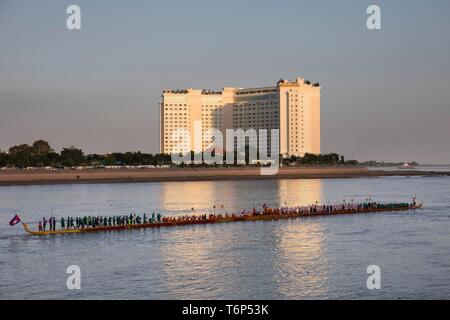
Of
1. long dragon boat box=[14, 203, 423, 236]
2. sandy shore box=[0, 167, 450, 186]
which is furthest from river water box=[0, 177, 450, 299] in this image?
sandy shore box=[0, 167, 450, 186]

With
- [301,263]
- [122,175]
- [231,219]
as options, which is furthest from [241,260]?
[122,175]

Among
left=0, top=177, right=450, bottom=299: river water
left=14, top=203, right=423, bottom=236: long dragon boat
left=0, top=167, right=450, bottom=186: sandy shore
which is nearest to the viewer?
left=0, top=177, right=450, bottom=299: river water

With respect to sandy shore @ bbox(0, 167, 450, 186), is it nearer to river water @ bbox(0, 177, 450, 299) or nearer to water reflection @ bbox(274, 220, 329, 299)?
river water @ bbox(0, 177, 450, 299)

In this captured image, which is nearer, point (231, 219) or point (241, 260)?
point (241, 260)

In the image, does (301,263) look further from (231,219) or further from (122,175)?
(122,175)

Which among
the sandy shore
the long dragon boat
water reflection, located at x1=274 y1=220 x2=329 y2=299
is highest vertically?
the sandy shore

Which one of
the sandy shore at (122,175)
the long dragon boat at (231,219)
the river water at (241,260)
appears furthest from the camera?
the sandy shore at (122,175)

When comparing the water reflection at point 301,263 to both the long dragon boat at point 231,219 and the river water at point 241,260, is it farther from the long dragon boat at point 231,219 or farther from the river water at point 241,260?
the long dragon boat at point 231,219

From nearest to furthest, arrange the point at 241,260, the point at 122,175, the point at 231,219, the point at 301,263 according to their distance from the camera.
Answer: the point at 301,263 → the point at 241,260 → the point at 231,219 → the point at 122,175

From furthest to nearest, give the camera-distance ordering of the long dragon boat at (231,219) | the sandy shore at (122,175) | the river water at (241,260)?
the sandy shore at (122,175), the long dragon boat at (231,219), the river water at (241,260)

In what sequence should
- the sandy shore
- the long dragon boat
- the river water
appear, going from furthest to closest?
1. the sandy shore
2. the long dragon boat
3. the river water

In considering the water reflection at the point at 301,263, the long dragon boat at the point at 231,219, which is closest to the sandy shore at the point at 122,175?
the long dragon boat at the point at 231,219
